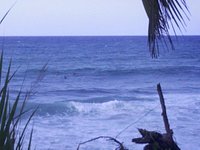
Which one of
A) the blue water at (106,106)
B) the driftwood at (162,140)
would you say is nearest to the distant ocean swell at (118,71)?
the blue water at (106,106)

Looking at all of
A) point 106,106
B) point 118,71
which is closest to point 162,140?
point 106,106

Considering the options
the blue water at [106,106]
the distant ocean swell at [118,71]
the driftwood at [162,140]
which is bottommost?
the distant ocean swell at [118,71]

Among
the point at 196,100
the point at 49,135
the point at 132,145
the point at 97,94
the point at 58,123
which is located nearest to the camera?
the point at 132,145

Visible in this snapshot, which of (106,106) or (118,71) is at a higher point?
(106,106)

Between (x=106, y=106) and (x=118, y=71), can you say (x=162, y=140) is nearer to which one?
(x=106, y=106)

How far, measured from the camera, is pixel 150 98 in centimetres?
2062

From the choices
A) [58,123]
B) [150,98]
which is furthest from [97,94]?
[58,123]

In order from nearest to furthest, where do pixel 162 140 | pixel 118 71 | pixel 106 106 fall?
pixel 162 140, pixel 106 106, pixel 118 71

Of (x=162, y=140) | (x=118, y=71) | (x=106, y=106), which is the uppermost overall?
(x=162, y=140)

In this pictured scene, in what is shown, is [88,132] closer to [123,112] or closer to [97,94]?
[123,112]

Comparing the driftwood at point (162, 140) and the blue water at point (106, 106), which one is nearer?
the driftwood at point (162, 140)

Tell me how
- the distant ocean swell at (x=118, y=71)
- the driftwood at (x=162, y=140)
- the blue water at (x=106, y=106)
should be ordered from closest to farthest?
the driftwood at (x=162, y=140) → the blue water at (x=106, y=106) → the distant ocean swell at (x=118, y=71)

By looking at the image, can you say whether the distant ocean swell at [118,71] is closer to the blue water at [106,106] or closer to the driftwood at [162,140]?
the blue water at [106,106]

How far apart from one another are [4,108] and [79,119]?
14852mm
